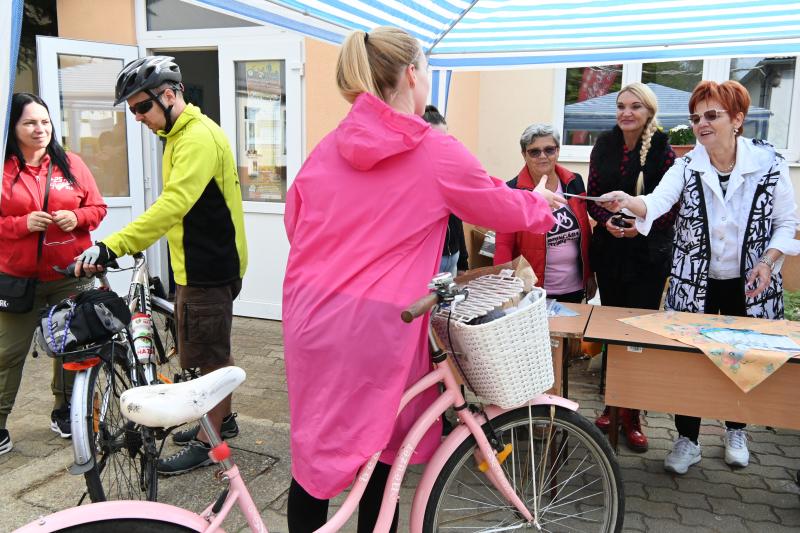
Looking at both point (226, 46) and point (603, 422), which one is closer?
point (603, 422)

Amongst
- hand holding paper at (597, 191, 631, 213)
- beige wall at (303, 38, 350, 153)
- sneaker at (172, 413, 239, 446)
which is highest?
beige wall at (303, 38, 350, 153)

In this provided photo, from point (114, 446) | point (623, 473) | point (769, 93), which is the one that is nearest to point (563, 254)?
point (623, 473)

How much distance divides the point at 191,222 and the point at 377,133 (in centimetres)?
170

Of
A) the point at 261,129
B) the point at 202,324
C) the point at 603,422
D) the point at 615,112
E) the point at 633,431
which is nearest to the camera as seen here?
the point at 202,324

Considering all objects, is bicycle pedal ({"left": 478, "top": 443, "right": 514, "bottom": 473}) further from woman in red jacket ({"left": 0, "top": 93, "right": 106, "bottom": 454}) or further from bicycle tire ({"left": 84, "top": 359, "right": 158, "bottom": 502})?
woman in red jacket ({"left": 0, "top": 93, "right": 106, "bottom": 454})

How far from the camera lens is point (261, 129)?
249 inches

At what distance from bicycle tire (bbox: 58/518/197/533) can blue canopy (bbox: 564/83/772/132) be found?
640 centimetres

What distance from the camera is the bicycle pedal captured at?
223 cm

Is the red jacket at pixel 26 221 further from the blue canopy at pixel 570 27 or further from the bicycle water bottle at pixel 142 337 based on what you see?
the blue canopy at pixel 570 27

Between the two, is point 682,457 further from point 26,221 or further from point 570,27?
point 26,221

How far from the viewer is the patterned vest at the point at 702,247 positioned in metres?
3.12

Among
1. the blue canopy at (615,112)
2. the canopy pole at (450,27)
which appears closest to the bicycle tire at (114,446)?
the canopy pole at (450,27)

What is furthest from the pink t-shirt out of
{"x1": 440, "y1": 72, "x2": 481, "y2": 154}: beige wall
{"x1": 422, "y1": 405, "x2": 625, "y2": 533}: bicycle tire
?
{"x1": 440, "y1": 72, "x2": 481, "y2": 154}: beige wall

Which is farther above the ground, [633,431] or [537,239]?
[537,239]
